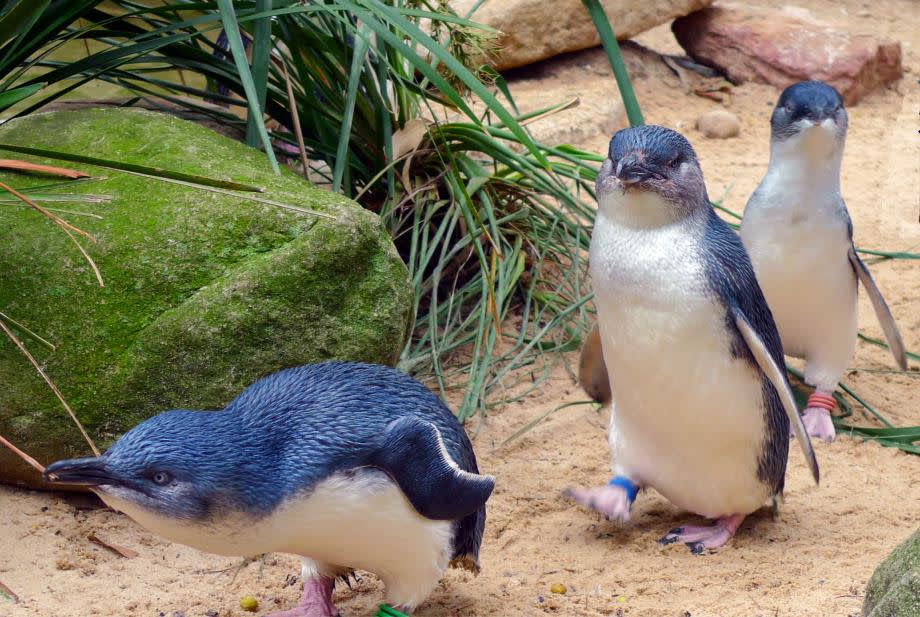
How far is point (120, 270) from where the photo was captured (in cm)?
289

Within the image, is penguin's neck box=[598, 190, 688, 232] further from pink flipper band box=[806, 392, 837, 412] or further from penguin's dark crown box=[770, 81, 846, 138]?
pink flipper band box=[806, 392, 837, 412]

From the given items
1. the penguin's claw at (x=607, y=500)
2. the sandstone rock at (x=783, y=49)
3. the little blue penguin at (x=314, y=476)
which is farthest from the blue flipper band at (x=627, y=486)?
the sandstone rock at (x=783, y=49)

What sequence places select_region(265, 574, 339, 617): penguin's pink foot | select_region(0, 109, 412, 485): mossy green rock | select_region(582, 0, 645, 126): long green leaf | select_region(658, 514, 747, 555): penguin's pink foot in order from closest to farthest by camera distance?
1. select_region(265, 574, 339, 617): penguin's pink foot
2. select_region(0, 109, 412, 485): mossy green rock
3. select_region(658, 514, 747, 555): penguin's pink foot
4. select_region(582, 0, 645, 126): long green leaf

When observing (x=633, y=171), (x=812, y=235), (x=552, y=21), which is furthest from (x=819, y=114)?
(x=552, y=21)

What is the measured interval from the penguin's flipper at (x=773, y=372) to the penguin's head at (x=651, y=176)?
31 cm

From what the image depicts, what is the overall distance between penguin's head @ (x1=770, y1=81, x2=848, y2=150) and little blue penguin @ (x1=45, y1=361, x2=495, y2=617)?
6.70 feet

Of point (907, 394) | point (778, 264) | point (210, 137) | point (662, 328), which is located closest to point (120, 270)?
point (210, 137)

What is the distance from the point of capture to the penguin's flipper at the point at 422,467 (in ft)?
6.69

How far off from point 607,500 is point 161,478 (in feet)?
4.74

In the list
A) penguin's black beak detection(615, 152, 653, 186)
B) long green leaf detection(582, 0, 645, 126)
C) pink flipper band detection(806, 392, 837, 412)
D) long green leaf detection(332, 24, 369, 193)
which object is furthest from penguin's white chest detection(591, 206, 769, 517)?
pink flipper band detection(806, 392, 837, 412)

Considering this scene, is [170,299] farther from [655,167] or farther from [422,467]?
[655,167]

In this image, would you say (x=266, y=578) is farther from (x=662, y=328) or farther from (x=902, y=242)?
(x=902, y=242)

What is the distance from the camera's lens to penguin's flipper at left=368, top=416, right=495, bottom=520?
6.69 ft

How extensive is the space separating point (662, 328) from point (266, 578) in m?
1.16
